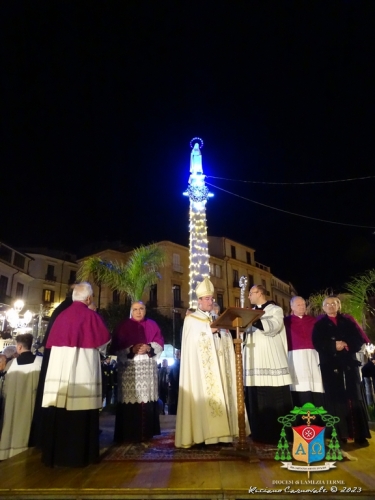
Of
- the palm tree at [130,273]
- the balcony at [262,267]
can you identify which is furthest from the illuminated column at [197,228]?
the balcony at [262,267]

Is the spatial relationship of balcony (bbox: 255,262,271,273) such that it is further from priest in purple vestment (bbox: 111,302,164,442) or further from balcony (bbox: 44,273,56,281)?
priest in purple vestment (bbox: 111,302,164,442)

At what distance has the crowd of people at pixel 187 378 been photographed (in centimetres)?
443

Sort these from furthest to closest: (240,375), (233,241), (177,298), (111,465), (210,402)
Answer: (233,241) → (177,298) → (210,402) → (240,375) → (111,465)

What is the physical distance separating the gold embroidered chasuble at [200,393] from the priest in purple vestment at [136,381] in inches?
35.1

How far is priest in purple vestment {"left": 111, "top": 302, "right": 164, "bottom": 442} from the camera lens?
5.74 metres

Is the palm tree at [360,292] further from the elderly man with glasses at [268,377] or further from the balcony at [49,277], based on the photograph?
the balcony at [49,277]

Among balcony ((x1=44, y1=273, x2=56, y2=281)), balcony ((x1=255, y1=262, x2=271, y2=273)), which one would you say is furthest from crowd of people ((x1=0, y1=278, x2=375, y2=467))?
balcony ((x1=255, y1=262, x2=271, y2=273))

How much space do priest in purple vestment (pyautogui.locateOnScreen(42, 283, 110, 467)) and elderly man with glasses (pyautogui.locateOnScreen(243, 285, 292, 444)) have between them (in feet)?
6.95

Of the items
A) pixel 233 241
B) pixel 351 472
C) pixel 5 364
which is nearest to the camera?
pixel 351 472

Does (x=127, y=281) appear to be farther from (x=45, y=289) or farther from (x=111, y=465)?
(x=45, y=289)

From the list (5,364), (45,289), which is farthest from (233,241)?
(5,364)

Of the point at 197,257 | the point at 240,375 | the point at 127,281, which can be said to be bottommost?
the point at 240,375

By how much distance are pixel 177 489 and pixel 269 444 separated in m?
2.19

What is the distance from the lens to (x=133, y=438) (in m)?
5.67
